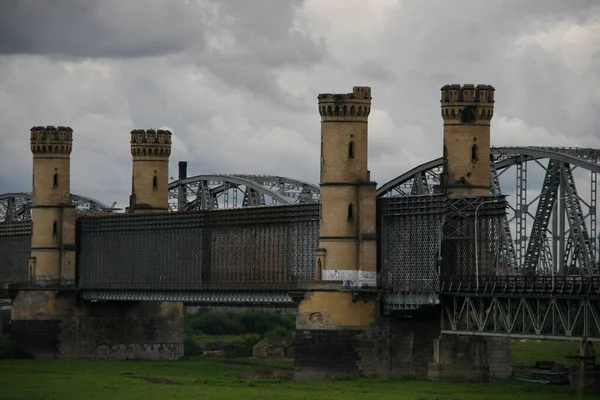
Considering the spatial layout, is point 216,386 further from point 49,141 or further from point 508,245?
point 49,141

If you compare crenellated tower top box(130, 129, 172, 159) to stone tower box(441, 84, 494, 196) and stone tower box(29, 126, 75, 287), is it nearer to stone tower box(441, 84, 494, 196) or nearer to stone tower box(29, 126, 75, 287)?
stone tower box(29, 126, 75, 287)

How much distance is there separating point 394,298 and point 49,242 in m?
41.1

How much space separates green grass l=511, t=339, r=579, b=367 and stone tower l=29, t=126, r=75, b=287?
114 feet

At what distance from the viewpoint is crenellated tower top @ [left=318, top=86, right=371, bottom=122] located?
360ft

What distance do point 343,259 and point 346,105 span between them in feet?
29.8

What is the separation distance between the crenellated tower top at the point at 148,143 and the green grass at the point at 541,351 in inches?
1250

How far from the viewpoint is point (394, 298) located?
357 ft

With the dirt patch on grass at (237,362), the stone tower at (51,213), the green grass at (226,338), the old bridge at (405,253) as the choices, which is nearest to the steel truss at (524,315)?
the old bridge at (405,253)

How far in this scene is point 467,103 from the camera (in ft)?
369

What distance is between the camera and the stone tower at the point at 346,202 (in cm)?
10894

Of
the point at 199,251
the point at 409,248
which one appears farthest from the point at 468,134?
the point at 199,251

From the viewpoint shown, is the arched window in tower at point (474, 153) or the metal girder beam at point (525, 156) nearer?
the metal girder beam at point (525, 156)

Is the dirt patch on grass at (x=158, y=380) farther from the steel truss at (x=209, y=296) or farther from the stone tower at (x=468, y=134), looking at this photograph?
the stone tower at (x=468, y=134)

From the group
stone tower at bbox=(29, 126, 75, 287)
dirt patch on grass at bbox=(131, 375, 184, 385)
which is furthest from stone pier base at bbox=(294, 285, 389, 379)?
stone tower at bbox=(29, 126, 75, 287)
